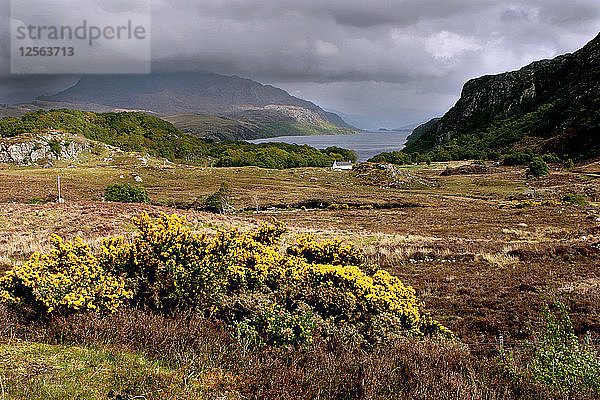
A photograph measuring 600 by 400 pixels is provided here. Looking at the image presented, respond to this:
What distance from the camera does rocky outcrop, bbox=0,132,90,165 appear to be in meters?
113

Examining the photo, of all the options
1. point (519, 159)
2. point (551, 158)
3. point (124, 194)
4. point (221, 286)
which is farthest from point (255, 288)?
point (519, 159)

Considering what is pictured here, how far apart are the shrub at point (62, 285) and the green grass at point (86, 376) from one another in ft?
2.71

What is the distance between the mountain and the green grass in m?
123

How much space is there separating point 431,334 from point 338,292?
212 centimetres

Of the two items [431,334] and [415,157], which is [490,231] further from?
[415,157]

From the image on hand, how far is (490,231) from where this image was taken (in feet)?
87.5

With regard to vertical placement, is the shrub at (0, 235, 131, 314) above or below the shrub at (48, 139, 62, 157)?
below

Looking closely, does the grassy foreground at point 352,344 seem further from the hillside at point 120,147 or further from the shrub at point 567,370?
the hillside at point 120,147

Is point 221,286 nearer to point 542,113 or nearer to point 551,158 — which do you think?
point 551,158

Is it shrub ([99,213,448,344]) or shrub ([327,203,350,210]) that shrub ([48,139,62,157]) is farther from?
shrub ([99,213,448,344])

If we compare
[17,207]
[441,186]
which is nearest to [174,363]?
[17,207]

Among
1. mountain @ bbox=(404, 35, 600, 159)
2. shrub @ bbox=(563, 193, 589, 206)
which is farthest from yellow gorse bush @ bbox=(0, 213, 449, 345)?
mountain @ bbox=(404, 35, 600, 159)

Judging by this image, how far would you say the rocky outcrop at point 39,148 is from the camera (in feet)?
371

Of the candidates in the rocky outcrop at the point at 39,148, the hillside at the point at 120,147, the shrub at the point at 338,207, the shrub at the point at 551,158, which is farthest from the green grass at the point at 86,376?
the rocky outcrop at the point at 39,148
